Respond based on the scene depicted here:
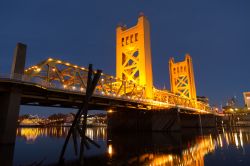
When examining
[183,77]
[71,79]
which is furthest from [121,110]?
[183,77]

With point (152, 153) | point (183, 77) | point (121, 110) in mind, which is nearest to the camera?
point (152, 153)

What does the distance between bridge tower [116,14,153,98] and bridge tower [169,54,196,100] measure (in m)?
37.4

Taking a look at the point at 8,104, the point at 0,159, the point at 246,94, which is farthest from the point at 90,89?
the point at 246,94

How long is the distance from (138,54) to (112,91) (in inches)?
691

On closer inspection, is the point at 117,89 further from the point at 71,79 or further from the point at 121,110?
the point at 71,79

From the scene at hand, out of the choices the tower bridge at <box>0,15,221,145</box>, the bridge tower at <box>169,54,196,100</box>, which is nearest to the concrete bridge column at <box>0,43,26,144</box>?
the tower bridge at <box>0,15,221,145</box>

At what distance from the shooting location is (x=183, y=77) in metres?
90.8

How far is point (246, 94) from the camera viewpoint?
185 metres

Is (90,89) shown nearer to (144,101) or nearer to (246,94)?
(144,101)

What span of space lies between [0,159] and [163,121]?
3214 centimetres

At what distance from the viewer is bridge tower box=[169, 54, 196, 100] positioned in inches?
3396

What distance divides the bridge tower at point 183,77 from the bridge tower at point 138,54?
3740 centimetres

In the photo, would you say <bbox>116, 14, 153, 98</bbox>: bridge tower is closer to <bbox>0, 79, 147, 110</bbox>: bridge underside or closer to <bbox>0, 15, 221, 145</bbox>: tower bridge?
<bbox>0, 15, 221, 145</bbox>: tower bridge

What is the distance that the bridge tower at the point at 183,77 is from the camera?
86.2 metres
